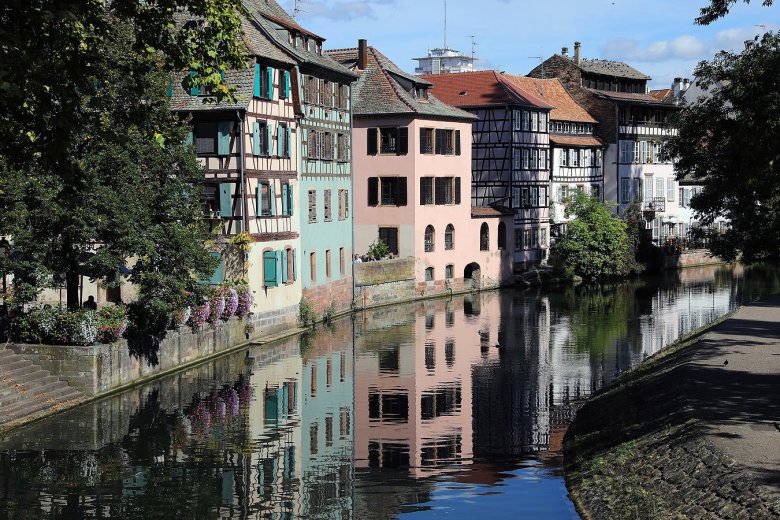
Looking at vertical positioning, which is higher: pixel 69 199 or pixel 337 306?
pixel 69 199

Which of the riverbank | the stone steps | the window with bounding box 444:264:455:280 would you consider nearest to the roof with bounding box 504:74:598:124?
the window with bounding box 444:264:455:280

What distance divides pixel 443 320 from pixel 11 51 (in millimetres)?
38096

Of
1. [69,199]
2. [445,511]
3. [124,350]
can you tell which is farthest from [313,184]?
[69,199]

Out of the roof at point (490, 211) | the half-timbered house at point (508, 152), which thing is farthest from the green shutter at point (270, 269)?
the half-timbered house at point (508, 152)

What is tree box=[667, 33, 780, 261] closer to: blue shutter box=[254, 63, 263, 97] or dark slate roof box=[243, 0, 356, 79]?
blue shutter box=[254, 63, 263, 97]

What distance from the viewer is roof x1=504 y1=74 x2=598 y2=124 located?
3046 inches

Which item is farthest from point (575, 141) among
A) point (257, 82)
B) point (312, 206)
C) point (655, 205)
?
point (257, 82)

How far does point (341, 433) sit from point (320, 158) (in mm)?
24802

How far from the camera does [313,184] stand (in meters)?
50.5

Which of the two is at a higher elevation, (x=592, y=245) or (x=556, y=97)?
(x=556, y=97)

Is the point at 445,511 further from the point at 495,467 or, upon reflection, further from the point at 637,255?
the point at 637,255

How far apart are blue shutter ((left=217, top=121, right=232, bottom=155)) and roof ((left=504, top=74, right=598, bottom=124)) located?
36653 millimetres

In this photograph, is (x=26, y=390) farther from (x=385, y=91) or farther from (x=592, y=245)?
(x=592, y=245)

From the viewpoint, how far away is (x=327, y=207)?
173 ft
